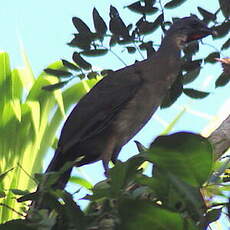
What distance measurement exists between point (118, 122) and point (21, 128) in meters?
1.33

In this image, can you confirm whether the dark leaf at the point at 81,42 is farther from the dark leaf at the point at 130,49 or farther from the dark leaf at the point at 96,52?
the dark leaf at the point at 130,49

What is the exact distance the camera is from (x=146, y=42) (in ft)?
8.86

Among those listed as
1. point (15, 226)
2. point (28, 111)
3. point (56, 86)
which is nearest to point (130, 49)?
point (56, 86)

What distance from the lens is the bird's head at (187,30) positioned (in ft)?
10.0

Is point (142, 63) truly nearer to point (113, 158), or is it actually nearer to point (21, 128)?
point (113, 158)

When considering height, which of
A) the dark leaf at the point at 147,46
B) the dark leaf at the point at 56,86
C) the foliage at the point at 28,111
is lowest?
the foliage at the point at 28,111

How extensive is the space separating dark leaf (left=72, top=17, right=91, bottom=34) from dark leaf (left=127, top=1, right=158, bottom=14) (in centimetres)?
16

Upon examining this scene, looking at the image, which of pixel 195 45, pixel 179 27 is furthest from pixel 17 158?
pixel 195 45

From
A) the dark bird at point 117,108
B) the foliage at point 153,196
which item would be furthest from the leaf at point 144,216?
the dark bird at point 117,108

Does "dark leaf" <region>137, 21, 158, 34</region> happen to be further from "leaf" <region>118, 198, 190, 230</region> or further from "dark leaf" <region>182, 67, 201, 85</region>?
"leaf" <region>118, 198, 190, 230</region>

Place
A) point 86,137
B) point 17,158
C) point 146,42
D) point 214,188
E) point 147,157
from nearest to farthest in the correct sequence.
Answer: point 147,157
point 214,188
point 146,42
point 86,137
point 17,158

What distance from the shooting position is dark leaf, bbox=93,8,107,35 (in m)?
2.62

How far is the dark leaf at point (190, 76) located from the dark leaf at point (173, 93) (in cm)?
6

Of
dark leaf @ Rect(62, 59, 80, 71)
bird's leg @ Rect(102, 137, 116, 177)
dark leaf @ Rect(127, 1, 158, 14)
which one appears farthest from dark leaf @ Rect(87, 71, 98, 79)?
bird's leg @ Rect(102, 137, 116, 177)
